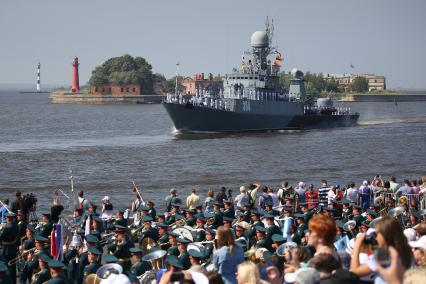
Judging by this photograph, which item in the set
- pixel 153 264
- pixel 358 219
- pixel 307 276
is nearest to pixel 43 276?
pixel 153 264

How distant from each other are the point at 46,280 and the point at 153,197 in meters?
20.6

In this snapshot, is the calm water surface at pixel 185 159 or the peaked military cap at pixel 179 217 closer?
the peaked military cap at pixel 179 217

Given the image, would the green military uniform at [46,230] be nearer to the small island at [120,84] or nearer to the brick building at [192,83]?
the brick building at [192,83]

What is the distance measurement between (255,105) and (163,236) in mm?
59390

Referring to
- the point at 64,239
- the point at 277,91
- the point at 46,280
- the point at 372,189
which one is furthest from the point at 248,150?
the point at 46,280

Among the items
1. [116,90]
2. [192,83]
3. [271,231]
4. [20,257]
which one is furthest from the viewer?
[116,90]

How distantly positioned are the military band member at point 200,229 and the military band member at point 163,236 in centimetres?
54

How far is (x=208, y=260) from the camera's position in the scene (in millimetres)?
10820

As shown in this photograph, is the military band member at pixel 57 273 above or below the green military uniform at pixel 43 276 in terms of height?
above

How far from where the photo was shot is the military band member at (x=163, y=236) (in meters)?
12.1

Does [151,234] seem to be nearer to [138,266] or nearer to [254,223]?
[254,223]

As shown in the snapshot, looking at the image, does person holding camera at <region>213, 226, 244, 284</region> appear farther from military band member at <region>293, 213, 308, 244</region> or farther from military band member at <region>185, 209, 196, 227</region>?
military band member at <region>185, 209, 196, 227</region>

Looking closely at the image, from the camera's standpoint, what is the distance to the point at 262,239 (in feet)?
38.7

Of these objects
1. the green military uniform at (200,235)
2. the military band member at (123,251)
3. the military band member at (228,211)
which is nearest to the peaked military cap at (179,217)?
the military band member at (228,211)
